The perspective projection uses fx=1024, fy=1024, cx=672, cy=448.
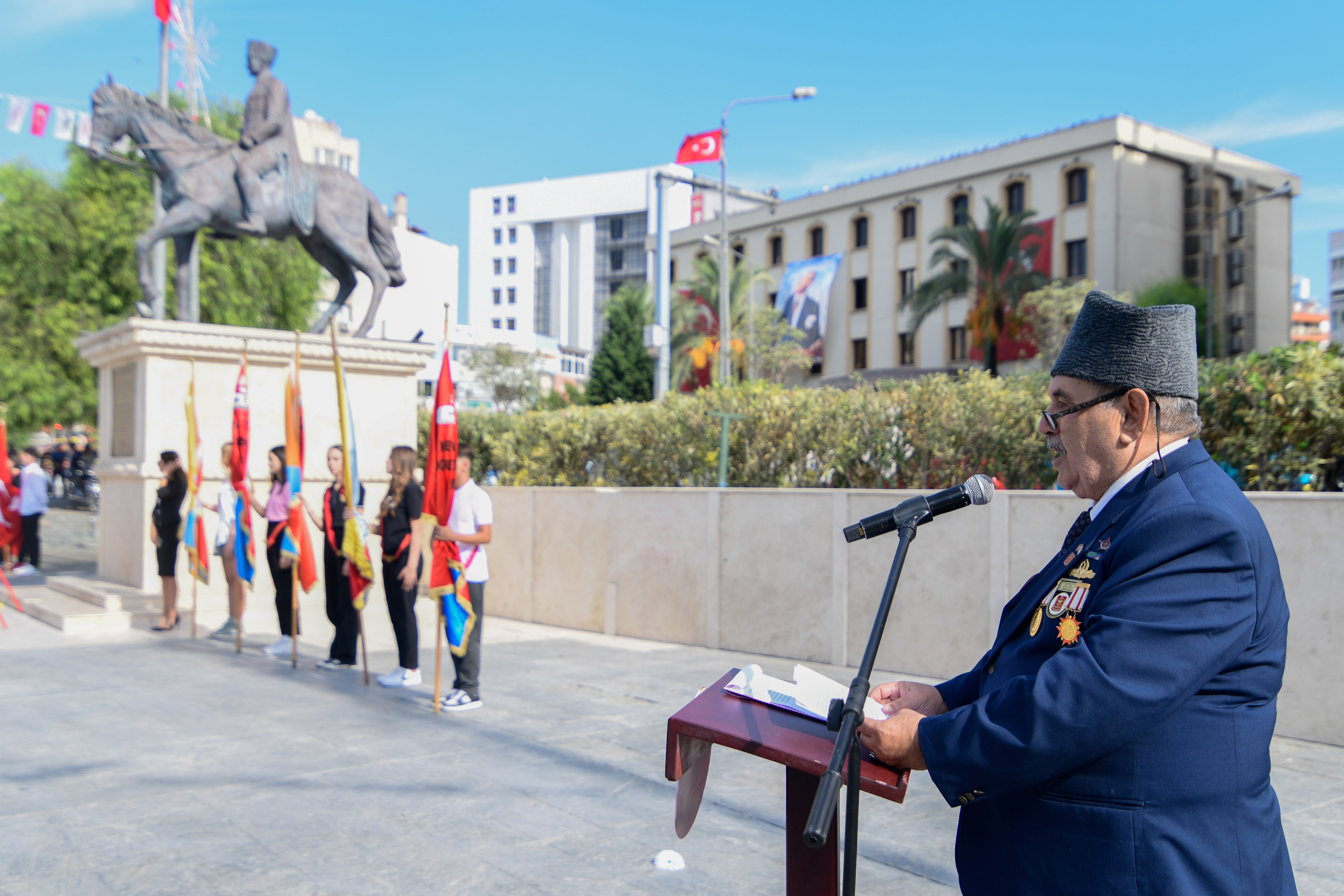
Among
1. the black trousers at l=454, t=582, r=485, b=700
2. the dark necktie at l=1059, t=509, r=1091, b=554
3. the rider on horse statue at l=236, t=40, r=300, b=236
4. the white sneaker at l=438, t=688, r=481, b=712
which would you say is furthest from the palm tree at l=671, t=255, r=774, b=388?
the dark necktie at l=1059, t=509, r=1091, b=554

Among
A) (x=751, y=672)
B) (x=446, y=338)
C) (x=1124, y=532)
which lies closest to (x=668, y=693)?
(x=446, y=338)

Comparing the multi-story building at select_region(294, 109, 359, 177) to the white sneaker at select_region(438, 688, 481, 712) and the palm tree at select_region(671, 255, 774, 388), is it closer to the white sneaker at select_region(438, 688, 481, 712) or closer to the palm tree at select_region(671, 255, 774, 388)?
the palm tree at select_region(671, 255, 774, 388)

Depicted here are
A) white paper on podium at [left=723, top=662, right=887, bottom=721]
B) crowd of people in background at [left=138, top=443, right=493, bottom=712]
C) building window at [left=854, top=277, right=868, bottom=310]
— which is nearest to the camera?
white paper on podium at [left=723, top=662, right=887, bottom=721]

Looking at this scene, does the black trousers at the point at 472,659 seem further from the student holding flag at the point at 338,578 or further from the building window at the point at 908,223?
the building window at the point at 908,223

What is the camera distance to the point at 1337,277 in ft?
328

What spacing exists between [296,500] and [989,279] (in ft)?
118

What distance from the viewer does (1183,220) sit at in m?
43.2

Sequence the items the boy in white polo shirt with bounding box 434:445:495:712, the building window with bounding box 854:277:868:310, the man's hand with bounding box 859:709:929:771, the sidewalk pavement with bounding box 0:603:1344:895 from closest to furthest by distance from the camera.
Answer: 1. the man's hand with bounding box 859:709:929:771
2. the sidewalk pavement with bounding box 0:603:1344:895
3. the boy in white polo shirt with bounding box 434:445:495:712
4. the building window with bounding box 854:277:868:310

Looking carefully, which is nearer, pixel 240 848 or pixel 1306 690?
pixel 240 848

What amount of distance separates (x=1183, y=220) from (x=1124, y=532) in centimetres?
4727

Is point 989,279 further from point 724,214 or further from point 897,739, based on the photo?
point 897,739

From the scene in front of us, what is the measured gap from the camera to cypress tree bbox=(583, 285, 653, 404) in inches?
1897

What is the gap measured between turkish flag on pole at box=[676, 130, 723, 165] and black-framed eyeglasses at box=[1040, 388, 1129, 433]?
26.6 m

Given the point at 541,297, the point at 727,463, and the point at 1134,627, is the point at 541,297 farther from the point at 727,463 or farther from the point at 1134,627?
the point at 1134,627
